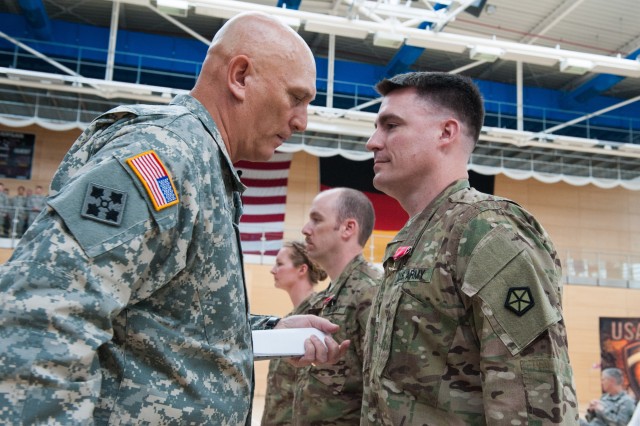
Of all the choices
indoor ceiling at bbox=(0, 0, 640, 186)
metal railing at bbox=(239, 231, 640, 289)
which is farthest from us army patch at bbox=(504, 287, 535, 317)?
metal railing at bbox=(239, 231, 640, 289)

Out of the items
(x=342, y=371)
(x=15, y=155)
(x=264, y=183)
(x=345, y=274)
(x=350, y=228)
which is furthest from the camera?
(x=264, y=183)

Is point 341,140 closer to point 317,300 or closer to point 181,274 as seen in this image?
point 317,300

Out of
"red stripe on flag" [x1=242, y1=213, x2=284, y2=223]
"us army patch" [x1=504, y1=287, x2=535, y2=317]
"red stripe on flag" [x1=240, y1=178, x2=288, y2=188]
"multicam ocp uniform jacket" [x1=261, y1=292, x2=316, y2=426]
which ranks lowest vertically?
"multicam ocp uniform jacket" [x1=261, y1=292, x2=316, y2=426]

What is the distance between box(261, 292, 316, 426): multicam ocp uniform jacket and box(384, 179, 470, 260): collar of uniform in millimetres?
1587

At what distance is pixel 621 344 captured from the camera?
13.4 m

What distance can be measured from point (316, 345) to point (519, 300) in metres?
0.56

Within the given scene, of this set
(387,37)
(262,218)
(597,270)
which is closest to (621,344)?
(597,270)

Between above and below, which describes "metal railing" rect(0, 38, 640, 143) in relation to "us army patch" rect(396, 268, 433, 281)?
above

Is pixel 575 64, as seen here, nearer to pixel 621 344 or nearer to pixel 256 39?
pixel 621 344

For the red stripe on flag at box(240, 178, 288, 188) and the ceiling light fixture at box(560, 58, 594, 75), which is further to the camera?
the red stripe on flag at box(240, 178, 288, 188)

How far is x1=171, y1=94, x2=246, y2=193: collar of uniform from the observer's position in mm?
1257

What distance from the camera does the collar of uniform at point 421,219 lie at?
1824mm

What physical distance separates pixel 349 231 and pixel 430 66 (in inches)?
439

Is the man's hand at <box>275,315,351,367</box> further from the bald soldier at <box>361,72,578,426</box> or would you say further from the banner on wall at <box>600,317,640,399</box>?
the banner on wall at <box>600,317,640,399</box>
